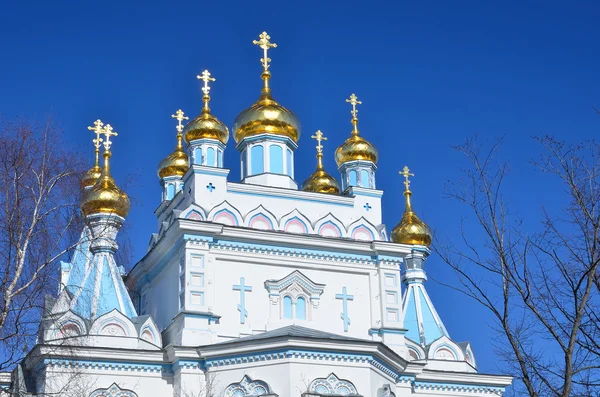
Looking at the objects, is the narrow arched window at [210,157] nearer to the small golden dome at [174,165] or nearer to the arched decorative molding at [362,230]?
the arched decorative molding at [362,230]

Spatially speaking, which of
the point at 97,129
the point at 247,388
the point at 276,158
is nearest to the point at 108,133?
the point at 97,129

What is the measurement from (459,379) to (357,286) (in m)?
2.42

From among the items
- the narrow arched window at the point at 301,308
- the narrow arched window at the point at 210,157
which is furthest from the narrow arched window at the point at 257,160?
the narrow arched window at the point at 301,308

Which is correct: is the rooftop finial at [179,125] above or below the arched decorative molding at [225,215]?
above

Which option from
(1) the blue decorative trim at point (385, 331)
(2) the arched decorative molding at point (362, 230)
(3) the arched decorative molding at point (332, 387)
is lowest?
(3) the arched decorative molding at point (332, 387)

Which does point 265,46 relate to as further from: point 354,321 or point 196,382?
point 196,382

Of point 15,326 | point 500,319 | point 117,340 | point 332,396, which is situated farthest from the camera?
point 117,340

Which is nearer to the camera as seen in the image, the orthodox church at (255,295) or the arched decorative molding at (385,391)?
the orthodox church at (255,295)

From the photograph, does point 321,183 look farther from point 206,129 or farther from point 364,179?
point 206,129

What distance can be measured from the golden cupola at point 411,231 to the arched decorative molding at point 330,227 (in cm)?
303

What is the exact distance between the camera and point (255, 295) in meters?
14.4

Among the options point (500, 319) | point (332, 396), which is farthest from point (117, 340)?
point (500, 319)

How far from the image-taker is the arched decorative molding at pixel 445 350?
1574 centimetres

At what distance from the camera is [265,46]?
56.0 feet
